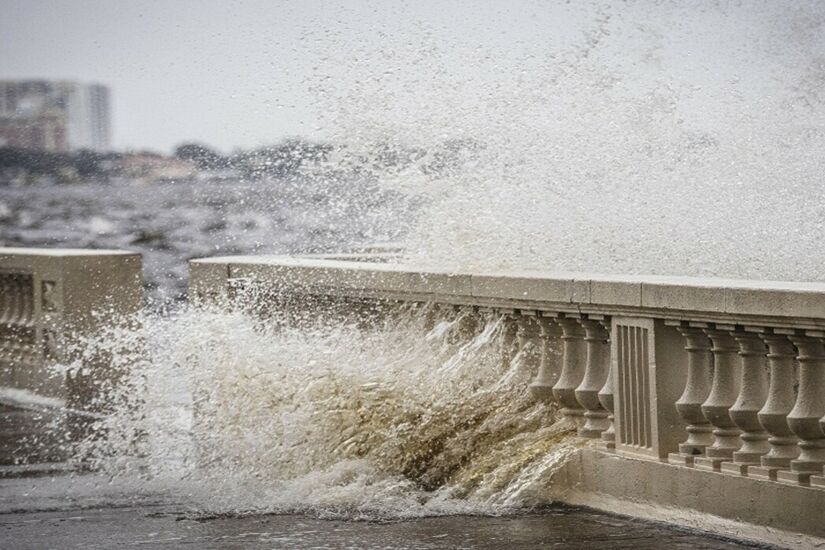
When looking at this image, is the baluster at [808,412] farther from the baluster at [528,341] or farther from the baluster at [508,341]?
the baluster at [508,341]

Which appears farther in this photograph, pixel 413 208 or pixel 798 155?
pixel 798 155

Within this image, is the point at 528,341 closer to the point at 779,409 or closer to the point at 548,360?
the point at 548,360

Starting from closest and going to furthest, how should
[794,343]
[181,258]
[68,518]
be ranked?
[794,343] < [68,518] < [181,258]

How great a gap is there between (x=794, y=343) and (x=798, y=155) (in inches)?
272

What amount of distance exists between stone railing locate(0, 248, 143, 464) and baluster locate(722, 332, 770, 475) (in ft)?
23.4

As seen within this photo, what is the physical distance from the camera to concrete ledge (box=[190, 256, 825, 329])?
6941 millimetres

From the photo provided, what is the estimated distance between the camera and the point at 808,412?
23.0 ft

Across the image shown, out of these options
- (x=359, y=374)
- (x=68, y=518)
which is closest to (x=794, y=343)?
(x=359, y=374)

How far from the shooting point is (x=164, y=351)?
10273 millimetres

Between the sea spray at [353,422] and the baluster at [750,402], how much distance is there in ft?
4.03

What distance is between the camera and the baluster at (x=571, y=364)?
8.53 meters

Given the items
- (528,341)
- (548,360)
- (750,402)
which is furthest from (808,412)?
(528,341)

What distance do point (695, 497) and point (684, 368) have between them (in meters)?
0.61

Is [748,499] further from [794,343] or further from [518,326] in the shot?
[518,326]
